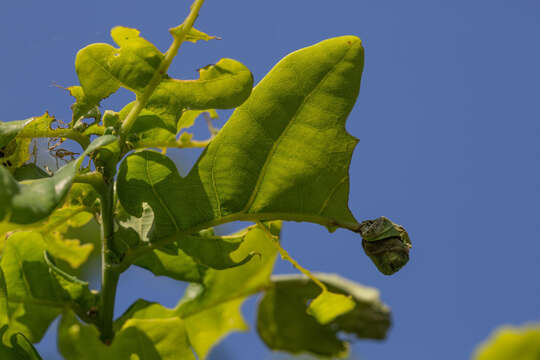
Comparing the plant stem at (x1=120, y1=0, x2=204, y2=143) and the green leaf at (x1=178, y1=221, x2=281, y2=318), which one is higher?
the plant stem at (x1=120, y1=0, x2=204, y2=143)

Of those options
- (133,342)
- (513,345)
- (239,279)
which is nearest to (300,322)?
(239,279)

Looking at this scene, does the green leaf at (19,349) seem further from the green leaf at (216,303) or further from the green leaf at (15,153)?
the green leaf at (15,153)

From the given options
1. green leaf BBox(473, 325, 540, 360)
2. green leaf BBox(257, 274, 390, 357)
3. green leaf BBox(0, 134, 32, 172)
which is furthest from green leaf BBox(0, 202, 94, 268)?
green leaf BBox(473, 325, 540, 360)

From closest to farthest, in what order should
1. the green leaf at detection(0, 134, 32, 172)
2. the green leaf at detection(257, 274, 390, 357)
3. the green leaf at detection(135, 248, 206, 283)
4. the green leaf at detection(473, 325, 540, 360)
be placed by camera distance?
the green leaf at detection(473, 325, 540, 360)
the green leaf at detection(0, 134, 32, 172)
the green leaf at detection(135, 248, 206, 283)
the green leaf at detection(257, 274, 390, 357)

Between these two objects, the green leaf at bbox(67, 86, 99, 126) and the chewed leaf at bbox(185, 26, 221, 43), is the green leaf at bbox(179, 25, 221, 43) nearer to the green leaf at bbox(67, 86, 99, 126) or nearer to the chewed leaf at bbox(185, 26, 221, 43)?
the chewed leaf at bbox(185, 26, 221, 43)

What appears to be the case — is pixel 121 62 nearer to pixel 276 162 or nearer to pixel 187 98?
pixel 187 98

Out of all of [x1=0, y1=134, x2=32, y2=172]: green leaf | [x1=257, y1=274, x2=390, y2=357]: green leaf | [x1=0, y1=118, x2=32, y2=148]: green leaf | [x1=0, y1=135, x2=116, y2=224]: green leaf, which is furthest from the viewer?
[x1=257, y1=274, x2=390, y2=357]: green leaf

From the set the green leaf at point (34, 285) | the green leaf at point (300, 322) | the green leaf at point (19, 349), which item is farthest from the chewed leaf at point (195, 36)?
the green leaf at point (300, 322)
